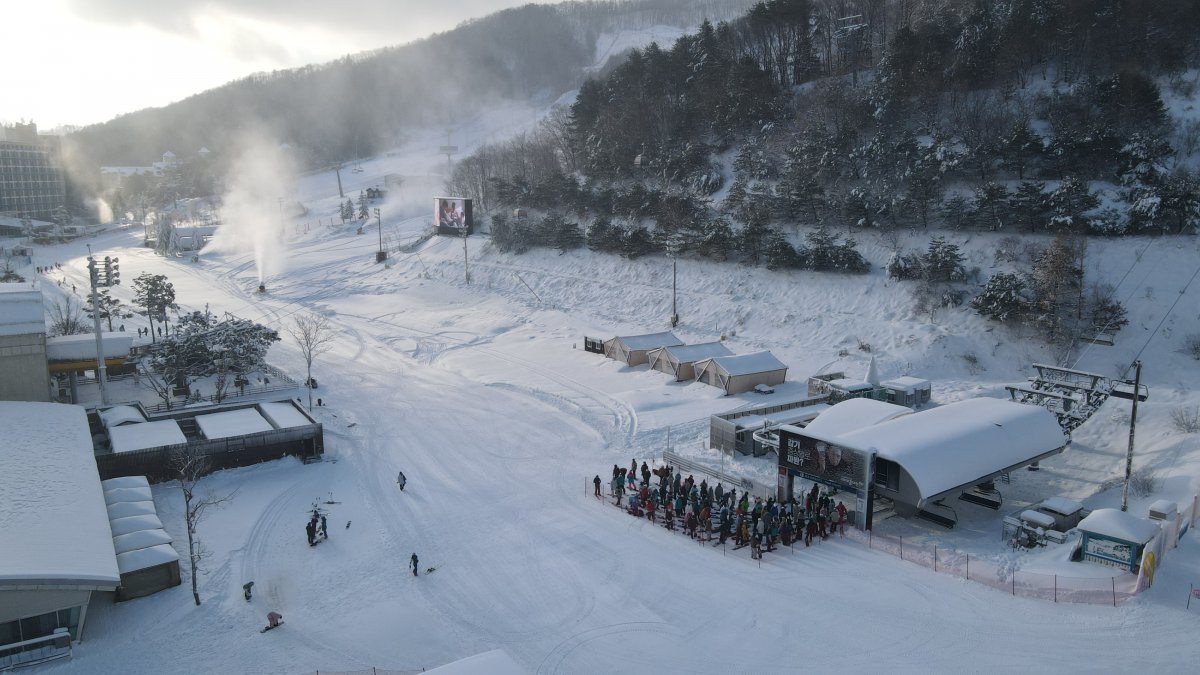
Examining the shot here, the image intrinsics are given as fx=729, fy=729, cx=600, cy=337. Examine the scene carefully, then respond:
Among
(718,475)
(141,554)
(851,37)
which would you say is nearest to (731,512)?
(718,475)

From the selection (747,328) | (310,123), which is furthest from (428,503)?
(310,123)

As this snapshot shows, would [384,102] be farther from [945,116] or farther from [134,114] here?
[945,116]

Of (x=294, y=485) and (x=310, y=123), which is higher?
(x=310, y=123)

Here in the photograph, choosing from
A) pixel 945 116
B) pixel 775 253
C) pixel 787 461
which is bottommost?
pixel 787 461

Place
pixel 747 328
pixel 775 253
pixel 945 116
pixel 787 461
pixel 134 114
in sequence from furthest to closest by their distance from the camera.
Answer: pixel 134 114, pixel 945 116, pixel 775 253, pixel 747 328, pixel 787 461

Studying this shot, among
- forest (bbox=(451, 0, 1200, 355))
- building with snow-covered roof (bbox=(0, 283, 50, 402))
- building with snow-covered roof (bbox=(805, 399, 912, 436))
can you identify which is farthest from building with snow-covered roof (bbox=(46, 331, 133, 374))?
forest (bbox=(451, 0, 1200, 355))

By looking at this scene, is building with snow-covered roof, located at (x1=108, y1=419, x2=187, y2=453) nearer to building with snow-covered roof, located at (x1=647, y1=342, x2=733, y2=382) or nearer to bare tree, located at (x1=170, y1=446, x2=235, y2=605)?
bare tree, located at (x1=170, y1=446, x2=235, y2=605)

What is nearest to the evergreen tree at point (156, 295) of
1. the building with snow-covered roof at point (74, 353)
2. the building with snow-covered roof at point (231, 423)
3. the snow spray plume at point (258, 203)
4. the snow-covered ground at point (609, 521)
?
the snow-covered ground at point (609, 521)
